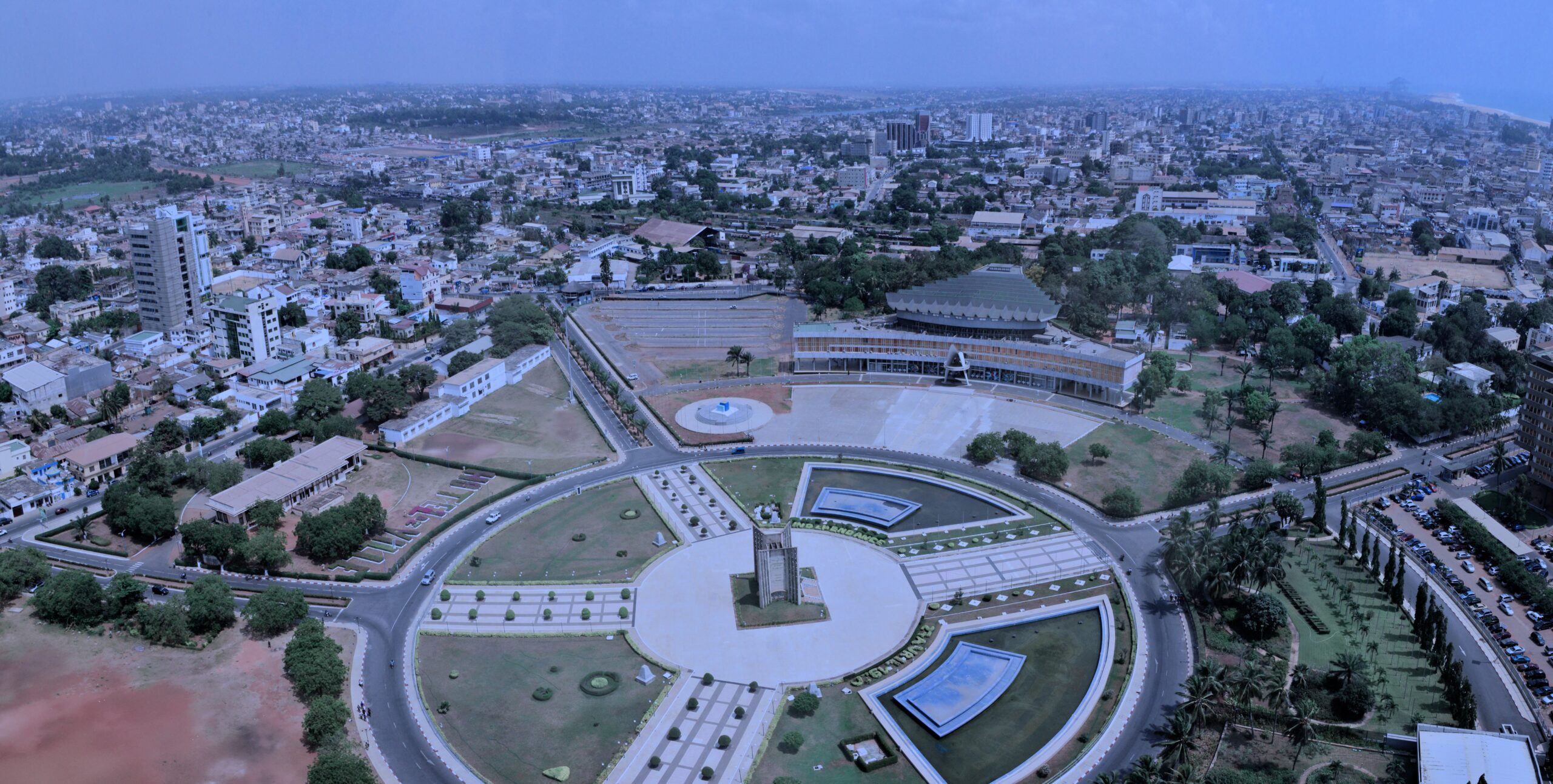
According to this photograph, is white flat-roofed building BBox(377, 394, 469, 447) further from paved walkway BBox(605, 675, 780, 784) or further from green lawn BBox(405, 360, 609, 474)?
paved walkway BBox(605, 675, 780, 784)

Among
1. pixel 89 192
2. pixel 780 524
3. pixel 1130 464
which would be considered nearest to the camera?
pixel 780 524

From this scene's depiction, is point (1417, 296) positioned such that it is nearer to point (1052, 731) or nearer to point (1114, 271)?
point (1114, 271)

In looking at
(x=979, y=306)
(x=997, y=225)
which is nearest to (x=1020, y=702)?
(x=979, y=306)

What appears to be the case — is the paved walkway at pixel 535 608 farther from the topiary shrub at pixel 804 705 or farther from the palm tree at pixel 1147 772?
the palm tree at pixel 1147 772

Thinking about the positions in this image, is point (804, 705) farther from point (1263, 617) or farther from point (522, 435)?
point (522, 435)

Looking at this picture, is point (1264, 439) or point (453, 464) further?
point (453, 464)

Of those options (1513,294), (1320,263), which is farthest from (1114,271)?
(1513,294)
